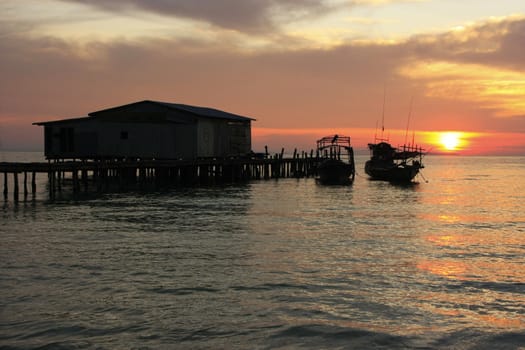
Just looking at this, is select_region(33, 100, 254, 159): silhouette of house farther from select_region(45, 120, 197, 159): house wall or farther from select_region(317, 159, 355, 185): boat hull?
select_region(317, 159, 355, 185): boat hull

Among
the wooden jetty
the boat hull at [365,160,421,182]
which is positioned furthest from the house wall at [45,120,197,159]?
the boat hull at [365,160,421,182]

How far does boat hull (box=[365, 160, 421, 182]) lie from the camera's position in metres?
65.4

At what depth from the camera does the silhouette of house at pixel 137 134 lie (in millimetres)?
50094

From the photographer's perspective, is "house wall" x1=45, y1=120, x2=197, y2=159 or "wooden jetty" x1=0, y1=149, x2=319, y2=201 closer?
"wooden jetty" x1=0, y1=149, x2=319, y2=201

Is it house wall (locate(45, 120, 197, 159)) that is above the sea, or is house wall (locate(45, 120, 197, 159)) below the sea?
above

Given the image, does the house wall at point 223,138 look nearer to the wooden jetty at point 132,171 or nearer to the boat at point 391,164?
the wooden jetty at point 132,171

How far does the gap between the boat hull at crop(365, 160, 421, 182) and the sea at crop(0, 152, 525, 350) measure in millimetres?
37197

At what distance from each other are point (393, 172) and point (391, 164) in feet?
7.64

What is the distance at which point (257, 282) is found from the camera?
46.5ft

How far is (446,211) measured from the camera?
35.1m

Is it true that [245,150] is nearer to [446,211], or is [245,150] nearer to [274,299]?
[446,211]

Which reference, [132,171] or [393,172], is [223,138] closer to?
[132,171]

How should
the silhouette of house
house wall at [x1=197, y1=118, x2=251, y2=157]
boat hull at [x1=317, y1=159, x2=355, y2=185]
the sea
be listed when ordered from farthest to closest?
boat hull at [x1=317, y1=159, x2=355, y2=185]
house wall at [x1=197, y1=118, x2=251, y2=157]
the silhouette of house
the sea

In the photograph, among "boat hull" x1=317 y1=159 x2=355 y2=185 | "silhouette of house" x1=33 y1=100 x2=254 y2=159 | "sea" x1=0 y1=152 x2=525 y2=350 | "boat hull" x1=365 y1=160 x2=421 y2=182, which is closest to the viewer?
"sea" x1=0 y1=152 x2=525 y2=350
